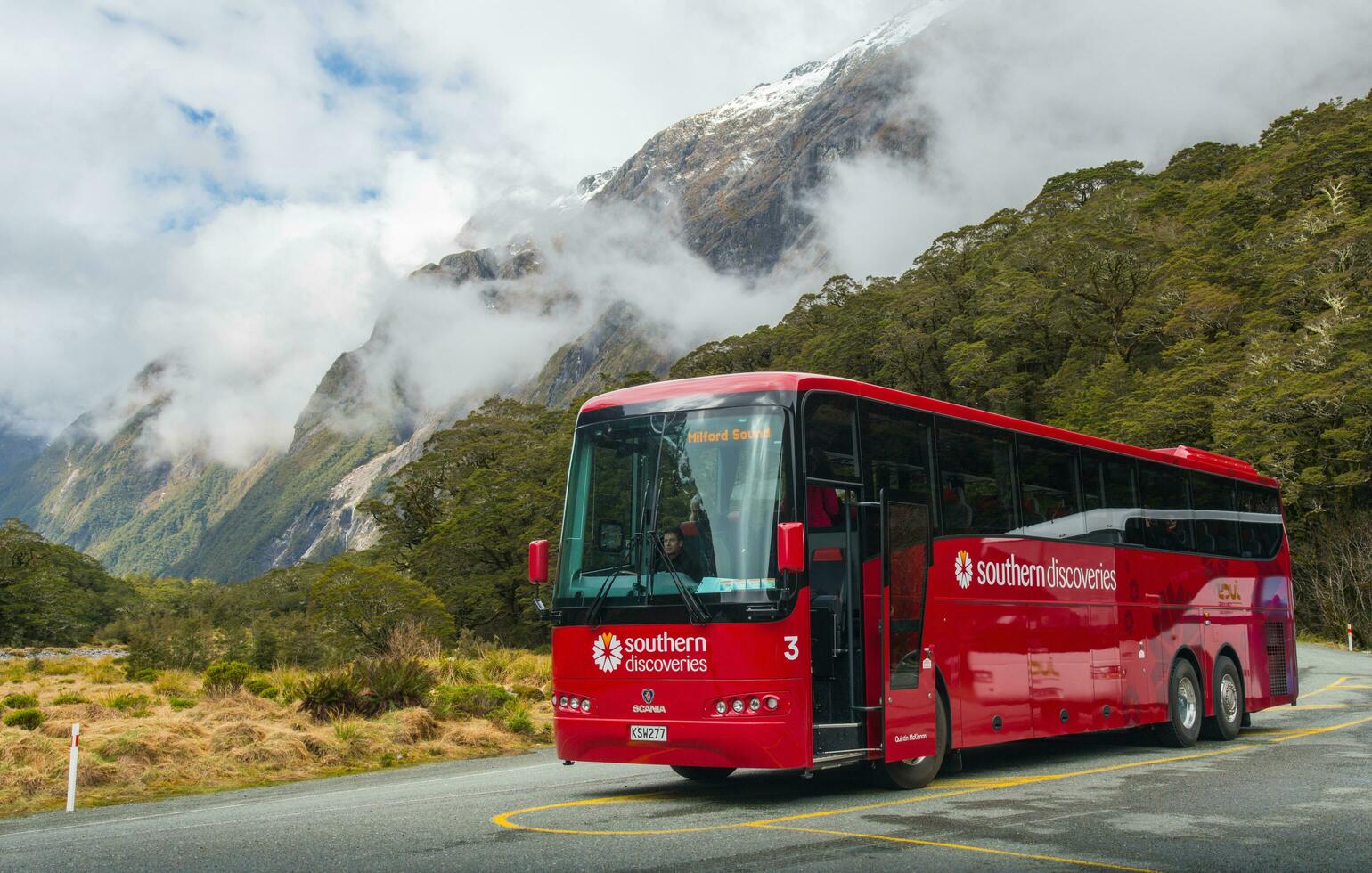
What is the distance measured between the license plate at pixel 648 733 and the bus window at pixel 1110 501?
6039 mm

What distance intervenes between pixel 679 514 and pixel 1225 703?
32.3 ft

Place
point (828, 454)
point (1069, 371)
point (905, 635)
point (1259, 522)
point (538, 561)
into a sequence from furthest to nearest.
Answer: point (1069, 371) < point (1259, 522) < point (538, 561) < point (905, 635) < point (828, 454)

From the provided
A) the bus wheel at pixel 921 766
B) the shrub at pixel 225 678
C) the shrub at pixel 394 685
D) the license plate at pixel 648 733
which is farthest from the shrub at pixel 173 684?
the bus wheel at pixel 921 766

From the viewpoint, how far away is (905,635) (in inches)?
415

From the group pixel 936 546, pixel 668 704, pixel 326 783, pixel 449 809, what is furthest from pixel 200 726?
pixel 936 546

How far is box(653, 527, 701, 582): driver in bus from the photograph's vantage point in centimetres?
1007

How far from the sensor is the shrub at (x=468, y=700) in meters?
19.8

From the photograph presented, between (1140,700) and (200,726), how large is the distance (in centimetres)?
1267

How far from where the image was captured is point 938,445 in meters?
11.6

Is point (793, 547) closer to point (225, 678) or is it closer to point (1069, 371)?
point (225, 678)

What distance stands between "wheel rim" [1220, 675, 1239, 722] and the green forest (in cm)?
2629

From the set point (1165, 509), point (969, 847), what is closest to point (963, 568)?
point (969, 847)

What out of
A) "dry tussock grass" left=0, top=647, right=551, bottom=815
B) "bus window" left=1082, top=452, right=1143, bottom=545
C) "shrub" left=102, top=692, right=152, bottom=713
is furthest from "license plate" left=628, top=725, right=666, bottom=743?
"shrub" left=102, top=692, right=152, bottom=713

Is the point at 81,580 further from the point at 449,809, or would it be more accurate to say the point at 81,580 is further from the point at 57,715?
the point at 449,809
